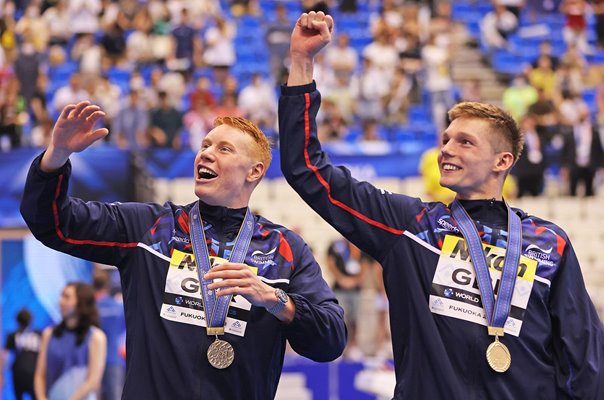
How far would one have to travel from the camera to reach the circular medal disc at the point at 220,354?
16.7 ft

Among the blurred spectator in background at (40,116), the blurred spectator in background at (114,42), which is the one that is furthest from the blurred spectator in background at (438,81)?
the blurred spectator in background at (40,116)

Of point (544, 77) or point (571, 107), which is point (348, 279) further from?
point (544, 77)

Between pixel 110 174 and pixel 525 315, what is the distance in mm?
10283

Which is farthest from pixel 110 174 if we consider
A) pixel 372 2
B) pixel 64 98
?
pixel 372 2

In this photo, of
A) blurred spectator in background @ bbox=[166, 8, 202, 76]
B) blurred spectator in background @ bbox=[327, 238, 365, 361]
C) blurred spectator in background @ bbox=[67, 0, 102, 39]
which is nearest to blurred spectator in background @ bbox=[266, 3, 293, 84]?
blurred spectator in background @ bbox=[166, 8, 202, 76]

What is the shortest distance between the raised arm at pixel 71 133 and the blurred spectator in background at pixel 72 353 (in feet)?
14.2

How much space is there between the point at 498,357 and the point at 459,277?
380mm

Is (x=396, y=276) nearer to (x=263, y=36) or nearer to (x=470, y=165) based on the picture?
(x=470, y=165)

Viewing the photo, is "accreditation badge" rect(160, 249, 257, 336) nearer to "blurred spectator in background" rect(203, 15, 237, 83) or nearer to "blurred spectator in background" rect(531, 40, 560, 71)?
"blurred spectator in background" rect(203, 15, 237, 83)

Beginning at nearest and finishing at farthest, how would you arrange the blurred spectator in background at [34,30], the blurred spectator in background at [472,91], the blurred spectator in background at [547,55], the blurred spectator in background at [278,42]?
the blurred spectator in background at [472,91] → the blurred spectator in background at [34,30] → the blurred spectator in background at [278,42] → the blurred spectator in background at [547,55]

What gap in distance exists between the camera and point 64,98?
685 inches

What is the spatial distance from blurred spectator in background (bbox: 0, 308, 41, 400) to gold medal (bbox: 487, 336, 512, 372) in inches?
232

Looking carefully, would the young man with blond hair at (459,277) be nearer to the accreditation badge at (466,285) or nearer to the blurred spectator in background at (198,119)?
the accreditation badge at (466,285)

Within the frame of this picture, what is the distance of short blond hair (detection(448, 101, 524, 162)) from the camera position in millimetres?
5402
